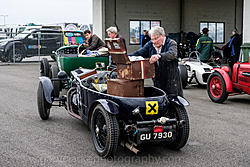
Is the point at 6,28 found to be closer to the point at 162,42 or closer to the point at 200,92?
the point at 200,92

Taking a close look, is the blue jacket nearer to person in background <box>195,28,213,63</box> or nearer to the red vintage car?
the red vintage car

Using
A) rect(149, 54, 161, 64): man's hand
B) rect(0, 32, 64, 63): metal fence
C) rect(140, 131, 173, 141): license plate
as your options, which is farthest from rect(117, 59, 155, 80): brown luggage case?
rect(0, 32, 64, 63): metal fence

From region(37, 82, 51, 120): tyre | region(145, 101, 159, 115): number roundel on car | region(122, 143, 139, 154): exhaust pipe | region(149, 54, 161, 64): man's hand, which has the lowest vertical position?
region(122, 143, 139, 154): exhaust pipe

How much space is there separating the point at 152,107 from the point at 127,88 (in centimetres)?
42

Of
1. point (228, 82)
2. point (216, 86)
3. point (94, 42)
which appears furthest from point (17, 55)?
point (228, 82)

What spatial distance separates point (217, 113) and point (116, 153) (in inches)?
135

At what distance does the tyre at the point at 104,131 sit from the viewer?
4.63 m

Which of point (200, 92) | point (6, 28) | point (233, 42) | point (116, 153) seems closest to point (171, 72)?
point (116, 153)

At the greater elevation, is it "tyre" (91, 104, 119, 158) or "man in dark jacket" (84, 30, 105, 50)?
"man in dark jacket" (84, 30, 105, 50)

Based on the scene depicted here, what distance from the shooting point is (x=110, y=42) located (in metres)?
5.02

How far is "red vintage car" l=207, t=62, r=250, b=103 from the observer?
8.48m

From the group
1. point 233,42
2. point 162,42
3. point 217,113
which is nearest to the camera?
point 162,42

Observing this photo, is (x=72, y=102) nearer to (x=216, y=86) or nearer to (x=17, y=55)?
(x=216, y=86)

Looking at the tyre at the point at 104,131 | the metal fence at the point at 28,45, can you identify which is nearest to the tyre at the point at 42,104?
the tyre at the point at 104,131
